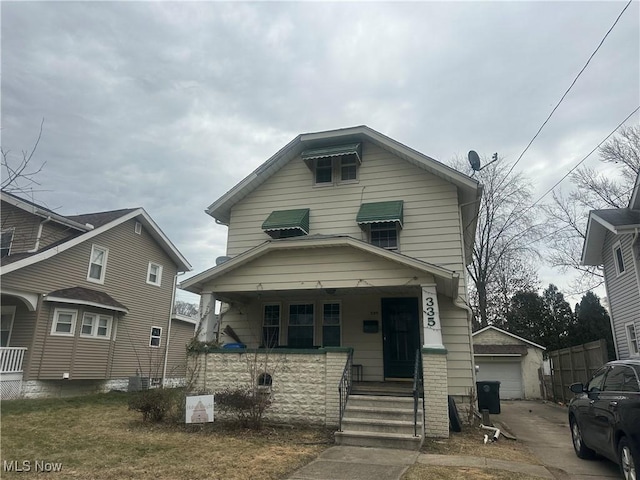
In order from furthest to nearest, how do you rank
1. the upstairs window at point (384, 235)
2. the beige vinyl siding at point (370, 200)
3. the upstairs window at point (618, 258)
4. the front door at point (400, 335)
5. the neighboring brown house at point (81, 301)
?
the upstairs window at point (618, 258) → the neighboring brown house at point (81, 301) → the upstairs window at point (384, 235) → the beige vinyl siding at point (370, 200) → the front door at point (400, 335)

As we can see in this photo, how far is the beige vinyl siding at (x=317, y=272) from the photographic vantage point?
9461 mm

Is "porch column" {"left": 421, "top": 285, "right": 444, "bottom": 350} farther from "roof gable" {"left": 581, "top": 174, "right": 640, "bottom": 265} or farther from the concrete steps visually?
"roof gable" {"left": 581, "top": 174, "right": 640, "bottom": 265}

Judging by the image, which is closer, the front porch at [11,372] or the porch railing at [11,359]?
the front porch at [11,372]

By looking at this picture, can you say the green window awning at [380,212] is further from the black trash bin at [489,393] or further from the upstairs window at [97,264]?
the upstairs window at [97,264]

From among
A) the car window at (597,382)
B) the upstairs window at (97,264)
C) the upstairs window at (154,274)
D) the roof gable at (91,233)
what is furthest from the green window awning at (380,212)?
the upstairs window at (154,274)

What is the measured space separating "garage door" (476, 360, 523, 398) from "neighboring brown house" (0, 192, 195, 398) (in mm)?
16801

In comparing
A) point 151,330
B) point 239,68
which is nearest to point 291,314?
point 239,68

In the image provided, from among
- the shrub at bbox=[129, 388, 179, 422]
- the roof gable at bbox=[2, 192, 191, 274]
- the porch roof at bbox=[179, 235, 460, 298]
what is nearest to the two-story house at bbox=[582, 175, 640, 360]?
the porch roof at bbox=[179, 235, 460, 298]

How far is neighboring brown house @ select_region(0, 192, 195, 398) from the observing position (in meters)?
13.6

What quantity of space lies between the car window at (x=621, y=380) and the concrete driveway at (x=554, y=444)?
1.26m

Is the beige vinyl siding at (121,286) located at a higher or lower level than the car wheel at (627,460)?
higher

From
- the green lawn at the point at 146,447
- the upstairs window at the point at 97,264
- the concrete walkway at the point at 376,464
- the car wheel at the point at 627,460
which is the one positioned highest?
the upstairs window at the point at 97,264

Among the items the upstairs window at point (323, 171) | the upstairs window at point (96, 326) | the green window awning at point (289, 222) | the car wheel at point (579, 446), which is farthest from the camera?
the upstairs window at point (96, 326)

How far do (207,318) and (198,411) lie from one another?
2.41m
